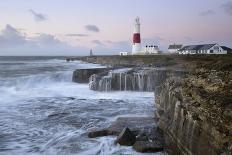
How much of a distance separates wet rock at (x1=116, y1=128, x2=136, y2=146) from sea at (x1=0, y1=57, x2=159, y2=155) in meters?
0.20

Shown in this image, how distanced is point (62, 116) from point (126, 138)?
5.35 m

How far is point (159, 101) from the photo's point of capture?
45.1 ft

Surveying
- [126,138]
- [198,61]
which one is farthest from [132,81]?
[126,138]

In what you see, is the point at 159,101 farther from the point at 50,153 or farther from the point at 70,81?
the point at 70,81

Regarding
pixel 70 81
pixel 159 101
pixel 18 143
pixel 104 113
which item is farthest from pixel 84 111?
pixel 70 81

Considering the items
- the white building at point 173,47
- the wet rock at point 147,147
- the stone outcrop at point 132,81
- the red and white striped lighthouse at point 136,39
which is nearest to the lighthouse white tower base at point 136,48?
the red and white striped lighthouse at point 136,39

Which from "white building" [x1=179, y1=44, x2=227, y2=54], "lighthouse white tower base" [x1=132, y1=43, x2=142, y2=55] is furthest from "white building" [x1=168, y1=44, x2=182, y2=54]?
"lighthouse white tower base" [x1=132, y1=43, x2=142, y2=55]

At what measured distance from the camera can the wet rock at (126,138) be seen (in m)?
9.93

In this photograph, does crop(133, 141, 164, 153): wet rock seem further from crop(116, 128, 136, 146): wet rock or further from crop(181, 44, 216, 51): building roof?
crop(181, 44, 216, 51): building roof

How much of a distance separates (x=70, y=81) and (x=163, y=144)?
65.2 ft

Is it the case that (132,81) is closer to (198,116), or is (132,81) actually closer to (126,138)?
(126,138)

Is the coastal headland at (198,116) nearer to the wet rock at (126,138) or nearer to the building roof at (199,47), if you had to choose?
the wet rock at (126,138)

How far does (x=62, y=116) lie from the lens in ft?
48.2

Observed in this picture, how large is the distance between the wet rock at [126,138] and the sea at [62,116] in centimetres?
20
